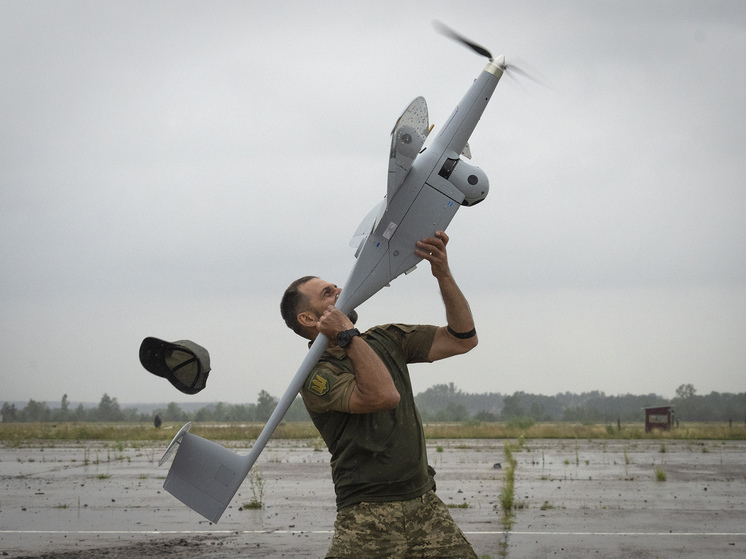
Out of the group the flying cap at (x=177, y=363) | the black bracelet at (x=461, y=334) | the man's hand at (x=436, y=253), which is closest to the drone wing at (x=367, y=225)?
the man's hand at (x=436, y=253)

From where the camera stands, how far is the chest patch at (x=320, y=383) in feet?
13.3

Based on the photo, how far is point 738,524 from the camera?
38.2 ft

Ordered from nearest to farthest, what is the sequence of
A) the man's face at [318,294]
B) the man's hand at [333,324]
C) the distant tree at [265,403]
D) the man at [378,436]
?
the man at [378,436] → the man's hand at [333,324] → the man's face at [318,294] → the distant tree at [265,403]

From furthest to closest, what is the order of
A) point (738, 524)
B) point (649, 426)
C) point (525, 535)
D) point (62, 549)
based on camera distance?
point (649, 426), point (738, 524), point (525, 535), point (62, 549)

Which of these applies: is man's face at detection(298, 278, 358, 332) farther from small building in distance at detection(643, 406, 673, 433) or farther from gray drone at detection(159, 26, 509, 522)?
small building in distance at detection(643, 406, 673, 433)

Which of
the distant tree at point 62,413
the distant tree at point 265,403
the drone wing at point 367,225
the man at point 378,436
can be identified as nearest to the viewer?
the man at point 378,436

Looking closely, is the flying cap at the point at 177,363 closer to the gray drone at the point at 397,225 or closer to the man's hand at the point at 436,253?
the gray drone at the point at 397,225

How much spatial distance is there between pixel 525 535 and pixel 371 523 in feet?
24.9

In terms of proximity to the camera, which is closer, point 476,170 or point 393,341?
point 393,341

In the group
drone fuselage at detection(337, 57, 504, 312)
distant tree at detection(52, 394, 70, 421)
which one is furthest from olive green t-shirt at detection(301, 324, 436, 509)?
distant tree at detection(52, 394, 70, 421)

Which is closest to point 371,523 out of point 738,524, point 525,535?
point 525,535

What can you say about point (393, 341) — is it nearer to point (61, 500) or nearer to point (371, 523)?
point (371, 523)

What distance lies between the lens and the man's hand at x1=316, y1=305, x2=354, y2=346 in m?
4.00

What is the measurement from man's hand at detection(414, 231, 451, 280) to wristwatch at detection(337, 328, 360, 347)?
0.73m
